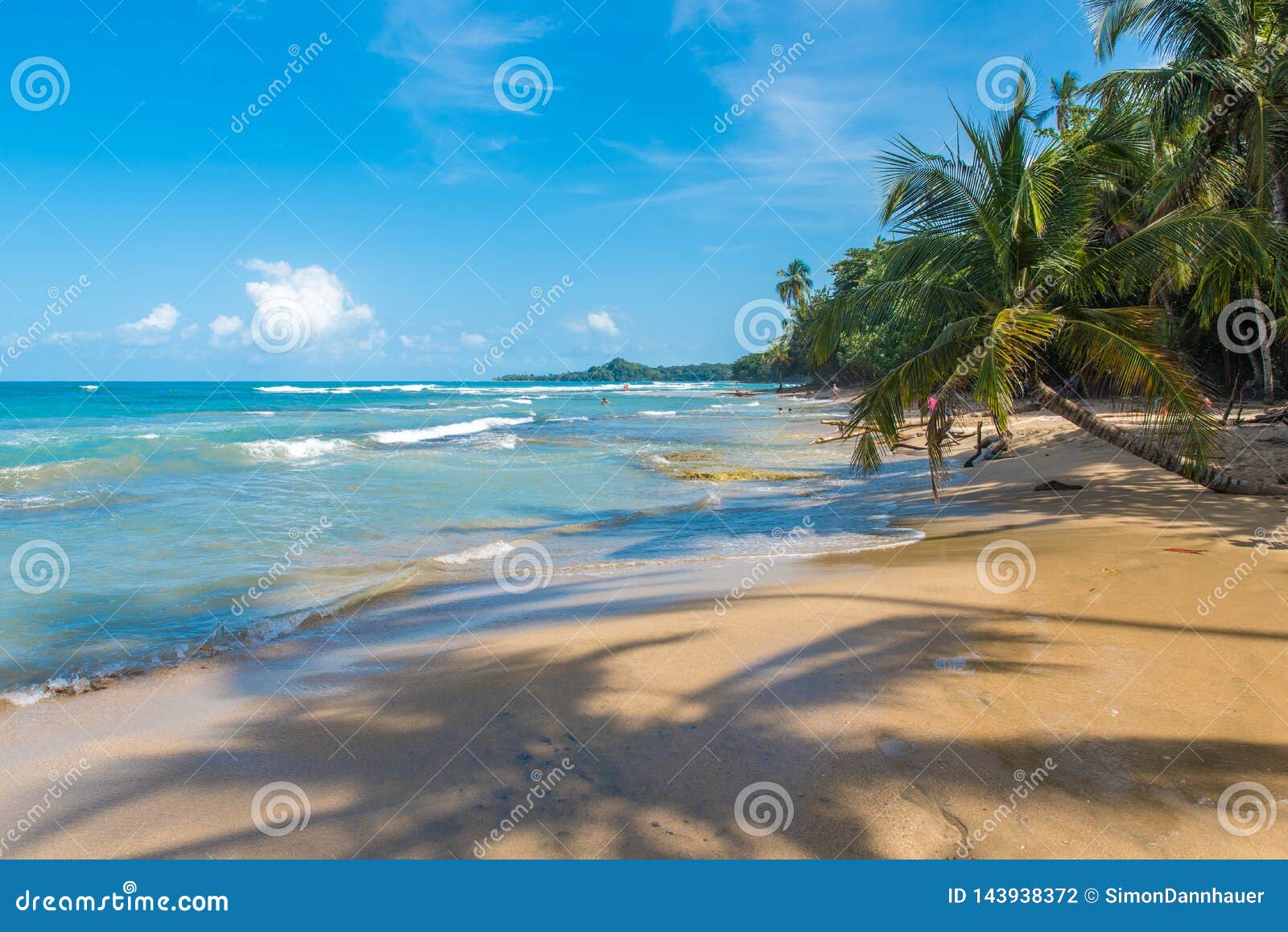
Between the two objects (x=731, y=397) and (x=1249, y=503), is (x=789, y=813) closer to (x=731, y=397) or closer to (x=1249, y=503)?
(x=1249, y=503)

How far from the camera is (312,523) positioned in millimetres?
12211

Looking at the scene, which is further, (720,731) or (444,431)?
(444,431)

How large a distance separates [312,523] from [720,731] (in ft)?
33.4

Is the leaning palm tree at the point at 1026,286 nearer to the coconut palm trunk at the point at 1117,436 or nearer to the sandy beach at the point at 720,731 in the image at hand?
the coconut palm trunk at the point at 1117,436

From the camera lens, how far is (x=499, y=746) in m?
3.99

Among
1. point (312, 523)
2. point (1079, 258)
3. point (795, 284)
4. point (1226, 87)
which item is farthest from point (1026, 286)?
point (795, 284)

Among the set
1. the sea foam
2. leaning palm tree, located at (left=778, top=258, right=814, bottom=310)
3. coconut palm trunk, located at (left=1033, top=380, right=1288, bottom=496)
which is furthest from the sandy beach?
leaning palm tree, located at (left=778, top=258, right=814, bottom=310)

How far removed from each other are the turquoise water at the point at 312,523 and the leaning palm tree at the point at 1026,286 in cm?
255

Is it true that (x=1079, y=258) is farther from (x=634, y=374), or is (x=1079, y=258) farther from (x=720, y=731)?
(x=634, y=374)

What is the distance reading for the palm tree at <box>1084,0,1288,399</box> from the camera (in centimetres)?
1184

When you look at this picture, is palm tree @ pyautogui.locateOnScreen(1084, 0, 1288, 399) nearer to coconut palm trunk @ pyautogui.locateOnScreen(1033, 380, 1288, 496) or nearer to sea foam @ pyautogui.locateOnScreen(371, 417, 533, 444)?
coconut palm trunk @ pyautogui.locateOnScreen(1033, 380, 1288, 496)

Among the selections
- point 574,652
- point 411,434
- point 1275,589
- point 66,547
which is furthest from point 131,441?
point 1275,589

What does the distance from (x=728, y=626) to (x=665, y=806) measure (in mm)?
2658

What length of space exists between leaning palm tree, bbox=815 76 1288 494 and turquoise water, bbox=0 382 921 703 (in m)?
2.55
